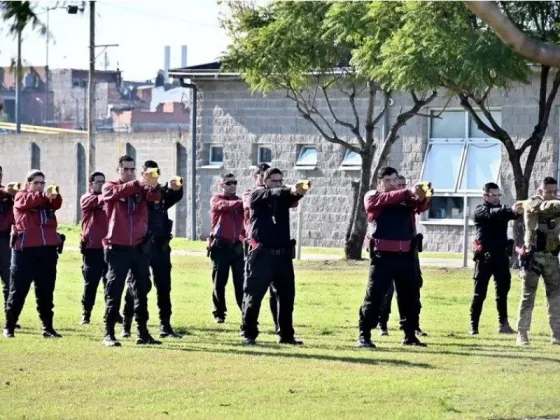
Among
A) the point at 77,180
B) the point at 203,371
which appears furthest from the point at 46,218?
the point at 77,180

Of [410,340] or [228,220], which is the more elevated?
[228,220]

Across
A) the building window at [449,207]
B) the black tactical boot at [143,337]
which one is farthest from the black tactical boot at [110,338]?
the building window at [449,207]

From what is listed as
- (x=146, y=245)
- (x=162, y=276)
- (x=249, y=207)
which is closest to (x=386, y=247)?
(x=249, y=207)

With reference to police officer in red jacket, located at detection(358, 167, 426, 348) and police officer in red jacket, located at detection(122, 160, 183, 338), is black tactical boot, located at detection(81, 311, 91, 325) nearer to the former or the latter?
police officer in red jacket, located at detection(122, 160, 183, 338)

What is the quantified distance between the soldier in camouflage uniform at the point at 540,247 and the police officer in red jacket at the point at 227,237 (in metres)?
5.16

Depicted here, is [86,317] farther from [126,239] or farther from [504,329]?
[504,329]

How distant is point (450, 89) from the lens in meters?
29.9

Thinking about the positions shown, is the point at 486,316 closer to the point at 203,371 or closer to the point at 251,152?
the point at 203,371

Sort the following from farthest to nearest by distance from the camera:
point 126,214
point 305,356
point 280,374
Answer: point 126,214 → point 305,356 → point 280,374

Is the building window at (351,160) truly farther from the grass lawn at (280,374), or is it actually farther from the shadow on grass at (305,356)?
the shadow on grass at (305,356)

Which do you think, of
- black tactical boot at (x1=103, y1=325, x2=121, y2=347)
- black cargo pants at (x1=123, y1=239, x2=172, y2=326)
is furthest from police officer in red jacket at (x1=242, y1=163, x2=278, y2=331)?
black tactical boot at (x1=103, y1=325, x2=121, y2=347)

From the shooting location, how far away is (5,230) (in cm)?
2105

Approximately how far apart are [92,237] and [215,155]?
25.8 metres

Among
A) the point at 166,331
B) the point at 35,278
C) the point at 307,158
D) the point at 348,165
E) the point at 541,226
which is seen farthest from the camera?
the point at 307,158
